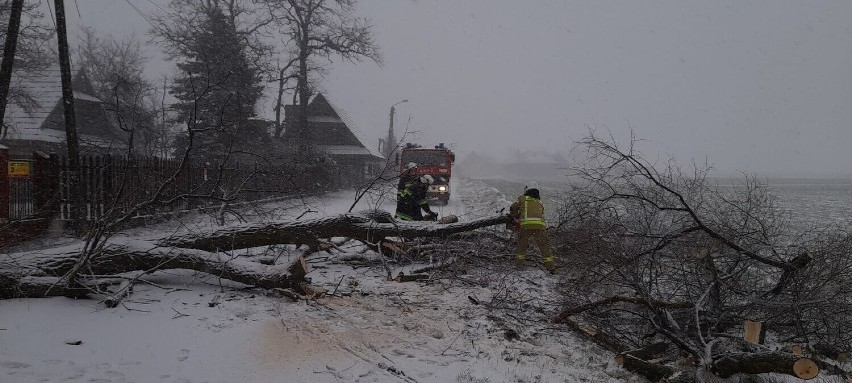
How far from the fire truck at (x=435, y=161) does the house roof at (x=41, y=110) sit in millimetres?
14700

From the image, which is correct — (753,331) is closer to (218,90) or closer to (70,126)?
(70,126)

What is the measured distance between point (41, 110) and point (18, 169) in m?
20.5

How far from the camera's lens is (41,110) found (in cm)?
2322

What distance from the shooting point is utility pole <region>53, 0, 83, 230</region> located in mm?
8648

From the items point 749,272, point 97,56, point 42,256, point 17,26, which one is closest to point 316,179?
point 17,26

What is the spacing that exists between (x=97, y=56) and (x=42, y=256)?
134ft

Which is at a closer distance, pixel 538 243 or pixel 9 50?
pixel 538 243

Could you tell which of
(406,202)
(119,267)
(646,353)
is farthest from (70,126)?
(646,353)

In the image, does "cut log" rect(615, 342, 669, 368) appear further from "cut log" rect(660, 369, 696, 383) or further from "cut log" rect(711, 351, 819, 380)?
"cut log" rect(711, 351, 819, 380)

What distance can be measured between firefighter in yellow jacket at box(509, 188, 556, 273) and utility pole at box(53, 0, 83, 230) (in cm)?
790

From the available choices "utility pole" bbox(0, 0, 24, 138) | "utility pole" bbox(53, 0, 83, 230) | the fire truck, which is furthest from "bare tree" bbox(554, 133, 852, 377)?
the fire truck

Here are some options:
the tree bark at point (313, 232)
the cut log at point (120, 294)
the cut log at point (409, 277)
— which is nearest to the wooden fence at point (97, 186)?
the tree bark at point (313, 232)

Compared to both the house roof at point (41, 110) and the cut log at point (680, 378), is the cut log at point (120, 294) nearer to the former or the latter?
the cut log at point (680, 378)

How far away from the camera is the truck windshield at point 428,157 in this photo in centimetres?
1808
